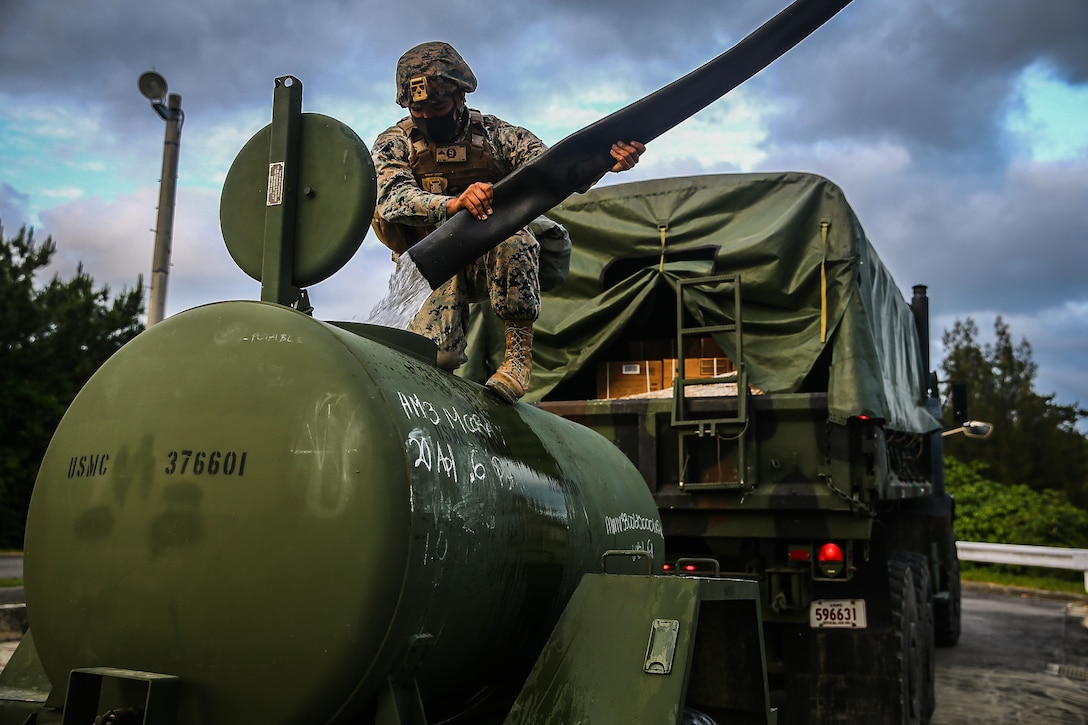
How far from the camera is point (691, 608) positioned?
2721 mm

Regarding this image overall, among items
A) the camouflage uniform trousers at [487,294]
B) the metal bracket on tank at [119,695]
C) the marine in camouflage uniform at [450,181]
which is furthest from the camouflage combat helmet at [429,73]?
the metal bracket on tank at [119,695]

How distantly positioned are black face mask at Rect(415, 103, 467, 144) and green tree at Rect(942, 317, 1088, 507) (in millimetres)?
33647

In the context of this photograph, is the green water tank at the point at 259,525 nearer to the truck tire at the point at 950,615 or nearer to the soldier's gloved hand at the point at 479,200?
the soldier's gloved hand at the point at 479,200

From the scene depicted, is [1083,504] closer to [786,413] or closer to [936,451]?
[936,451]

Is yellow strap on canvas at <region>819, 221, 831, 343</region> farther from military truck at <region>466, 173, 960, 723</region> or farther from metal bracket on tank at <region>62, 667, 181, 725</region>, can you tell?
metal bracket on tank at <region>62, 667, 181, 725</region>

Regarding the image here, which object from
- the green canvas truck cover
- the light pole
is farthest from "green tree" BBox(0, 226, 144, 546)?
the green canvas truck cover

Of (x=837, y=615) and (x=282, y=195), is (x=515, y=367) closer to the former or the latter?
(x=282, y=195)

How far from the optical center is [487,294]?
13.2ft

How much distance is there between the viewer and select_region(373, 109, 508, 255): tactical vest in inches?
149

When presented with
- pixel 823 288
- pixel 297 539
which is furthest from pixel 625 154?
pixel 823 288

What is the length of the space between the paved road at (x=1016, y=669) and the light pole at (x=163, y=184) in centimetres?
869

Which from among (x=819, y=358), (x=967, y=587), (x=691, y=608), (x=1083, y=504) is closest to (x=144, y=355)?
Result: (x=691, y=608)

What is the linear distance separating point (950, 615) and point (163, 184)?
10.0 m

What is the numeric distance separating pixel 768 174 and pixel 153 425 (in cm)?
584
